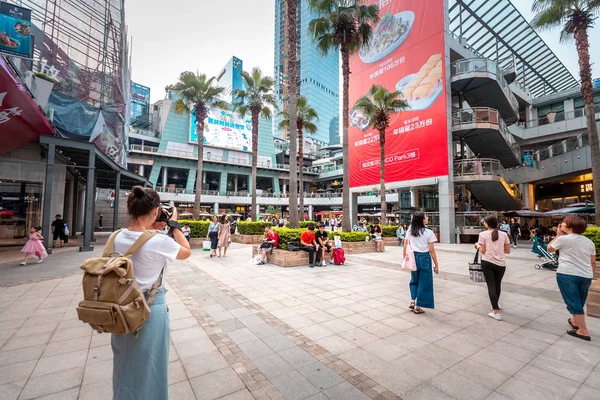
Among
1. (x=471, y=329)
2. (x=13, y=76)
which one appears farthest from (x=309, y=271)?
(x=13, y=76)

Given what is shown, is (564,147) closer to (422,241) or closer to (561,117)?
(561,117)

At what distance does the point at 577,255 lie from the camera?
3980 millimetres

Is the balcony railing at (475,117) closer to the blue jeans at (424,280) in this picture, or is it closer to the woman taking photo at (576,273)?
the woman taking photo at (576,273)

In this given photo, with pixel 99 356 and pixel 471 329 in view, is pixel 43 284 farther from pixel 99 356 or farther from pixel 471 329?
pixel 471 329

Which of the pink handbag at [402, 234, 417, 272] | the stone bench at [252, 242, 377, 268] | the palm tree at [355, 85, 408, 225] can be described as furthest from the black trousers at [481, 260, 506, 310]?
the palm tree at [355, 85, 408, 225]

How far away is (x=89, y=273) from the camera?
1.59 m

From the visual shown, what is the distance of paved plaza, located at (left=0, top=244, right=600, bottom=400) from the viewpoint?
276cm

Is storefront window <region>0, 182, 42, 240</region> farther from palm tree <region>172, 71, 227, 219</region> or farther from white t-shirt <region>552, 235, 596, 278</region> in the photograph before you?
white t-shirt <region>552, 235, 596, 278</region>

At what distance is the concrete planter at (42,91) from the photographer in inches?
502

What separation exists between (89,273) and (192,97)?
22.5 metres

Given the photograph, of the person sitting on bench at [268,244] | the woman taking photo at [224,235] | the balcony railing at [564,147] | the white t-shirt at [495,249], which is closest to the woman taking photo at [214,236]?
the woman taking photo at [224,235]

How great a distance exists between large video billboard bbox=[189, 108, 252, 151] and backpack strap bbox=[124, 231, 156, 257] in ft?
160

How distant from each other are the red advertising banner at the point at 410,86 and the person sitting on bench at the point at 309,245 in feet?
47.4

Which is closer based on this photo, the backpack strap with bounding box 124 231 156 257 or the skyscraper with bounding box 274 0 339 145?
the backpack strap with bounding box 124 231 156 257
